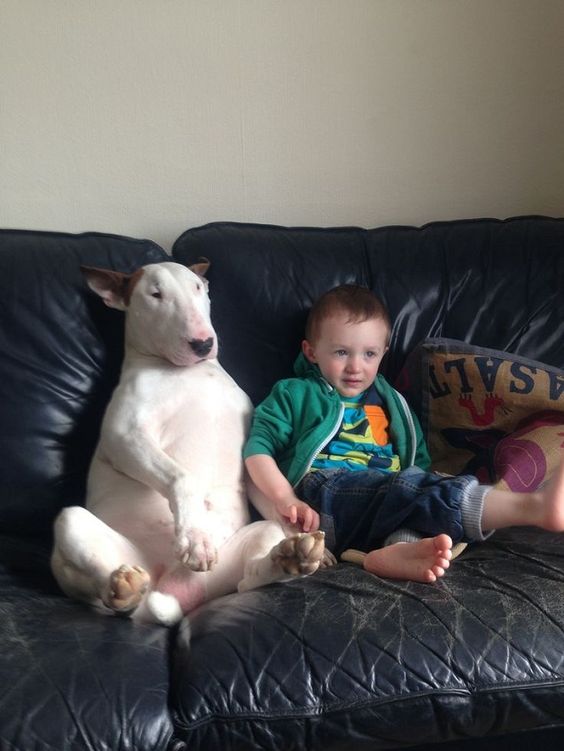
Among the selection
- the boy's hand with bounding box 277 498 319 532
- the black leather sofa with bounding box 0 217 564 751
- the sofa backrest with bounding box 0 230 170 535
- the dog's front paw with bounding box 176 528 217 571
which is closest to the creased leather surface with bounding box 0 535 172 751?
the black leather sofa with bounding box 0 217 564 751

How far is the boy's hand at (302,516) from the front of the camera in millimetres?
1742

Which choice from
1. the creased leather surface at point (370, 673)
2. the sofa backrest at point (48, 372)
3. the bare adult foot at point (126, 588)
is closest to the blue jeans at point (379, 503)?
the creased leather surface at point (370, 673)

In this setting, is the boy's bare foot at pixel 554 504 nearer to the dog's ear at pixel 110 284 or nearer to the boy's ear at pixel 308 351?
the boy's ear at pixel 308 351

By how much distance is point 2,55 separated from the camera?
2.29 metres

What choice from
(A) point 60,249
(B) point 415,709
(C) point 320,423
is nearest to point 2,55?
(A) point 60,249

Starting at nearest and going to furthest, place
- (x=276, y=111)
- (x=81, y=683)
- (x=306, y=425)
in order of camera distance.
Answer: (x=81, y=683) → (x=306, y=425) → (x=276, y=111)

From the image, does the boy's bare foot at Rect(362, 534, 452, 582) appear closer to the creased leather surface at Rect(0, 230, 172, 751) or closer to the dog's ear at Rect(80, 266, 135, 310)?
the creased leather surface at Rect(0, 230, 172, 751)

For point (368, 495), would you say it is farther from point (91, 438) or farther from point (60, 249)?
point (60, 249)

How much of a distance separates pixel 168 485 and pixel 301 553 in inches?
15.1

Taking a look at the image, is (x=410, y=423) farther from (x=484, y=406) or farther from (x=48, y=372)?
(x=48, y=372)

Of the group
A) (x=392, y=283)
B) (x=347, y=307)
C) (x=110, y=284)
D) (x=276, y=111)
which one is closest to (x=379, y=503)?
(x=347, y=307)

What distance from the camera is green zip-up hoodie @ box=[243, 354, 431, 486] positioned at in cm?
190

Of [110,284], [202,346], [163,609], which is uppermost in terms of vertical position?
[110,284]

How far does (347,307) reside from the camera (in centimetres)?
201
